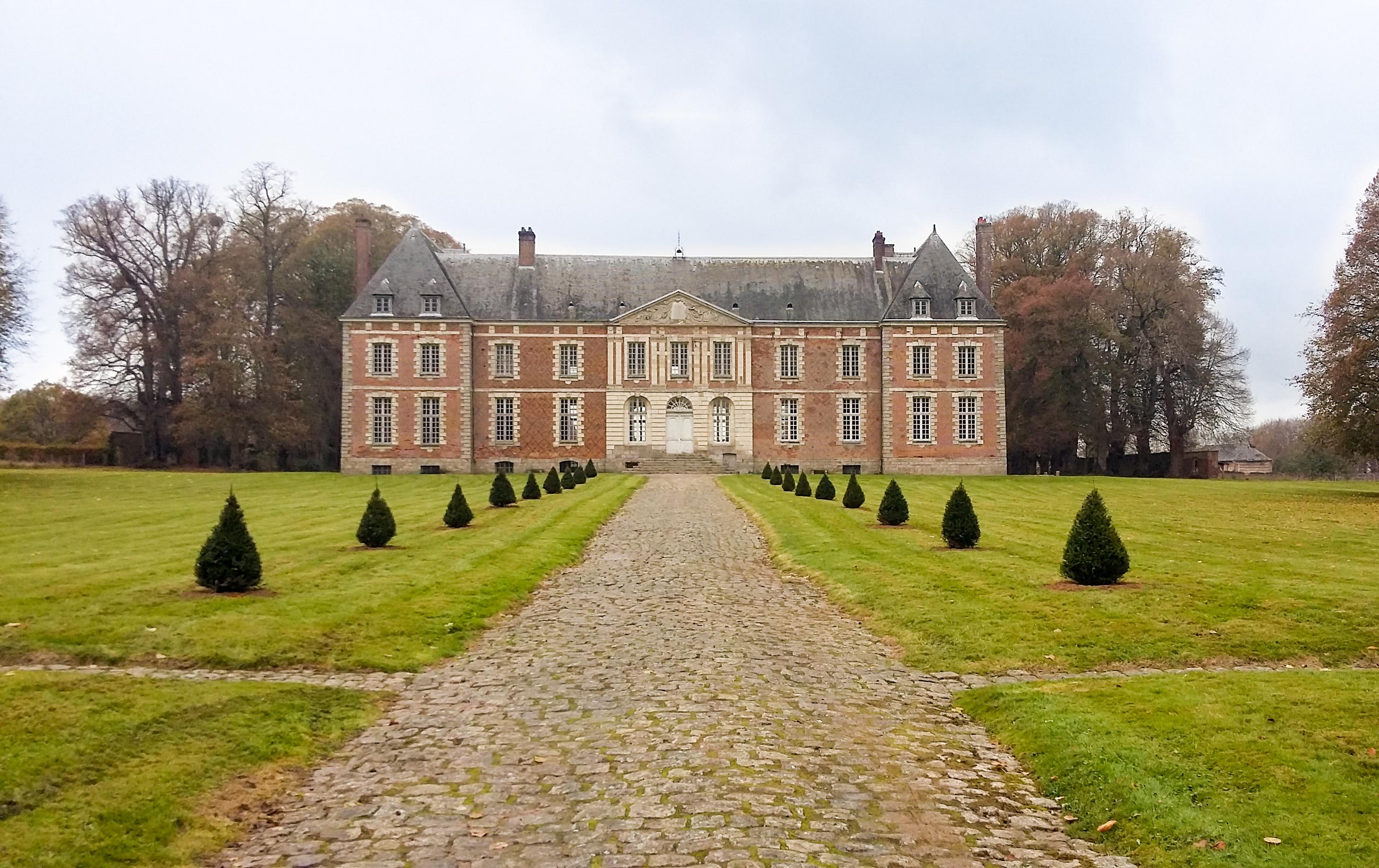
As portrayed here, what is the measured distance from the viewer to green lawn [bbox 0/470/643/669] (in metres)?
9.06

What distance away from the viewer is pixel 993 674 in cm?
877

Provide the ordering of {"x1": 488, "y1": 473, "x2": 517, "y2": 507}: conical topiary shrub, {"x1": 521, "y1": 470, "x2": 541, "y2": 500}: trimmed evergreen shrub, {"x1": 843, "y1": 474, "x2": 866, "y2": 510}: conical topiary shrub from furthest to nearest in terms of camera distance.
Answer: {"x1": 521, "y1": 470, "x2": 541, "y2": 500}: trimmed evergreen shrub, {"x1": 843, "y1": 474, "x2": 866, "y2": 510}: conical topiary shrub, {"x1": 488, "y1": 473, "x2": 517, "y2": 507}: conical topiary shrub

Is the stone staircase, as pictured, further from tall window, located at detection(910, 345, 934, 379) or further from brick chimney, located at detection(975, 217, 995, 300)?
brick chimney, located at detection(975, 217, 995, 300)

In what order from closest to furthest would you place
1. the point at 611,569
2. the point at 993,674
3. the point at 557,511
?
the point at 993,674 → the point at 611,569 → the point at 557,511

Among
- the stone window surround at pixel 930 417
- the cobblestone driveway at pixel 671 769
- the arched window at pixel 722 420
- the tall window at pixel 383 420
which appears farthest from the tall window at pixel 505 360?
the cobblestone driveway at pixel 671 769

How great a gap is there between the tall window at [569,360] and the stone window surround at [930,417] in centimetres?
1427

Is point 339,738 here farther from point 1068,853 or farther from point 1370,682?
point 1370,682

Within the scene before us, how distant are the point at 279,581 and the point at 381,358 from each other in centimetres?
3047

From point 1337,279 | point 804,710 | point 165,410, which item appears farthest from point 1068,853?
point 165,410

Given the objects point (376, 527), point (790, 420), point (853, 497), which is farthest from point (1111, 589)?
point (790, 420)

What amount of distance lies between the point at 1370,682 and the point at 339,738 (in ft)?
25.5

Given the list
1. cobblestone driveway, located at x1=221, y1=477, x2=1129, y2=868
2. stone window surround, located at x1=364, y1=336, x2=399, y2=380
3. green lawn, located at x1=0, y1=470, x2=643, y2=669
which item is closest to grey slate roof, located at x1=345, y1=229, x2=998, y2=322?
stone window surround, located at x1=364, y1=336, x2=399, y2=380

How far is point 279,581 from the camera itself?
12.1m

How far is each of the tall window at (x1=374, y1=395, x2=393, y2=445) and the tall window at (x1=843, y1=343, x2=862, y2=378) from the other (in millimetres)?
19464
